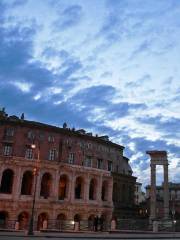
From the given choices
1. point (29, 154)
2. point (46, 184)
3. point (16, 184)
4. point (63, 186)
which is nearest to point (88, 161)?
point (63, 186)

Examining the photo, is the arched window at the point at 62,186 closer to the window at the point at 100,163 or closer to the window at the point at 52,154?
the window at the point at 52,154

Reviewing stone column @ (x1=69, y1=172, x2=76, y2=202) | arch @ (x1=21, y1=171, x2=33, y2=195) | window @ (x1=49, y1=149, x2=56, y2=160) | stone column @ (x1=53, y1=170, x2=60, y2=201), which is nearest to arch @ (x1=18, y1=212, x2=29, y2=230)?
arch @ (x1=21, y1=171, x2=33, y2=195)

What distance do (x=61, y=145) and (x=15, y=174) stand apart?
1014 cm

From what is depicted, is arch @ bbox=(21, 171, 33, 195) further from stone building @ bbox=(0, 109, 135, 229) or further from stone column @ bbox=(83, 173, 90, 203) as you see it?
stone column @ bbox=(83, 173, 90, 203)

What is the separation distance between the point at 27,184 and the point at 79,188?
34.8 ft

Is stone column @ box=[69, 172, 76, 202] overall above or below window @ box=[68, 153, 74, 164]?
below

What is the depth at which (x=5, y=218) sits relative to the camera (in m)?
60.3

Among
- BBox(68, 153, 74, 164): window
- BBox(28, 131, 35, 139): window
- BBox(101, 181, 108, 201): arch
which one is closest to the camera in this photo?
BBox(28, 131, 35, 139): window

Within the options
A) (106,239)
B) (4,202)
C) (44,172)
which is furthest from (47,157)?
(106,239)

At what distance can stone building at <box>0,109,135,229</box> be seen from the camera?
61406 mm

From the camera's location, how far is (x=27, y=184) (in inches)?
2574

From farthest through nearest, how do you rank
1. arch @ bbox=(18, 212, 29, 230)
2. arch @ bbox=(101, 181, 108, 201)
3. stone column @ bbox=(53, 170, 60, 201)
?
arch @ bbox=(101, 181, 108, 201) < stone column @ bbox=(53, 170, 60, 201) < arch @ bbox=(18, 212, 29, 230)

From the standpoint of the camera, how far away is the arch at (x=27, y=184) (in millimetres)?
64750

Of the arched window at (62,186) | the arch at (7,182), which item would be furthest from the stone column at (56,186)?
the arch at (7,182)
